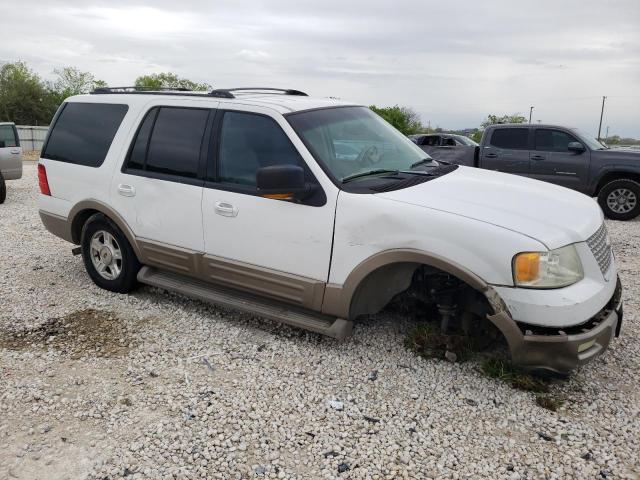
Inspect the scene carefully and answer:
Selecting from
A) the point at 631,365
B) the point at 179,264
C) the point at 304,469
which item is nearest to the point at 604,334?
the point at 631,365

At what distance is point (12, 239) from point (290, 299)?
217 inches

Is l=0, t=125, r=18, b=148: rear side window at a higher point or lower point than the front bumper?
higher

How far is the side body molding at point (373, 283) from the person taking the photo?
352 centimetres

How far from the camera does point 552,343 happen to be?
3195mm

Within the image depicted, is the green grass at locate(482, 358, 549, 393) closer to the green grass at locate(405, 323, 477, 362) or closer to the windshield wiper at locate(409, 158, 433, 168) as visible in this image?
the green grass at locate(405, 323, 477, 362)

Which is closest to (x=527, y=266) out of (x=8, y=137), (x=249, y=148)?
(x=249, y=148)

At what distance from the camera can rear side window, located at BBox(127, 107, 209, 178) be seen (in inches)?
175

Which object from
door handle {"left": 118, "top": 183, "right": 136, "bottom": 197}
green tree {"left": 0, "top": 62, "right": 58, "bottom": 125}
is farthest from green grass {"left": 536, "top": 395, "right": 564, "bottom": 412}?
green tree {"left": 0, "top": 62, "right": 58, "bottom": 125}

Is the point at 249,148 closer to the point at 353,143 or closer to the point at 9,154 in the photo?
the point at 353,143

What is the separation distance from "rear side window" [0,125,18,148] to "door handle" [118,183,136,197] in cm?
836

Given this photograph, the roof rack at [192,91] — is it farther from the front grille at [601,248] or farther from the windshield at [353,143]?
the front grille at [601,248]

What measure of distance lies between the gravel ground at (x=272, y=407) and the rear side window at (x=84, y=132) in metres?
1.53

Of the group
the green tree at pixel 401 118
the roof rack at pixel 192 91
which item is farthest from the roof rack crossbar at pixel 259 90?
the green tree at pixel 401 118

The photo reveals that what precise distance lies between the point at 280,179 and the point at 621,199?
28.9 feet
